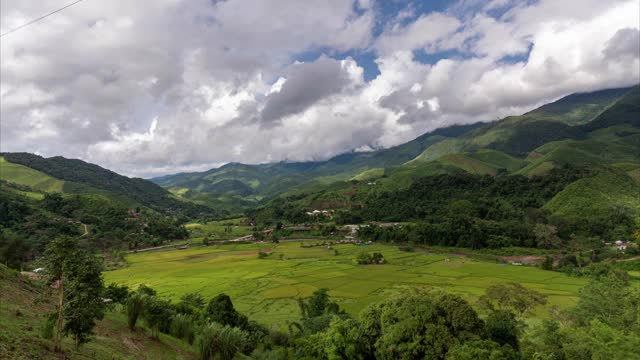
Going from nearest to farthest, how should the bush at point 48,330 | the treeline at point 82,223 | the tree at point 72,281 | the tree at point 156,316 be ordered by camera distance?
the tree at point 72,281 → the bush at point 48,330 → the tree at point 156,316 → the treeline at point 82,223

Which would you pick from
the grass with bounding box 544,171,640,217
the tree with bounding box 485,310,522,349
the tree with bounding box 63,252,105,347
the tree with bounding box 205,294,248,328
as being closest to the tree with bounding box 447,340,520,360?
the tree with bounding box 485,310,522,349

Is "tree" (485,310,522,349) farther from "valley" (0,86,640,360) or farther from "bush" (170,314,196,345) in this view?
"bush" (170,314,196,345)

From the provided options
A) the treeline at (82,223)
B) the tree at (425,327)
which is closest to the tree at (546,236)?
the tree at (425,327)

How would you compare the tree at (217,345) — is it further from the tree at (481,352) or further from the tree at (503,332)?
the tree at (503,332)

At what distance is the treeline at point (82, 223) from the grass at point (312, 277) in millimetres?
35863

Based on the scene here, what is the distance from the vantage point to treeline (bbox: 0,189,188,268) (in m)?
135

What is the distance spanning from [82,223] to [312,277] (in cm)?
13711

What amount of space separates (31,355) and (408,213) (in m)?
190

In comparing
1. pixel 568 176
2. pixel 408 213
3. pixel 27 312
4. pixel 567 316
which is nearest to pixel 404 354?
pixel 567 316

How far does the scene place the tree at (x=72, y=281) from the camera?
64.7ft

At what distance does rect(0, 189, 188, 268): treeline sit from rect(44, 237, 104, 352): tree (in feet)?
370

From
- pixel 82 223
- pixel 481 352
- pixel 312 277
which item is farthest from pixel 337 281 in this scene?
pixel 82 223

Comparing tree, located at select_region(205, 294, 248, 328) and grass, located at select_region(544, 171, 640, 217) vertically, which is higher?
grass, located at select_region(544, 171, 640, 217)

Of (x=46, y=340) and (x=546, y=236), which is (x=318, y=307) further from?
(x=546, y=236)
